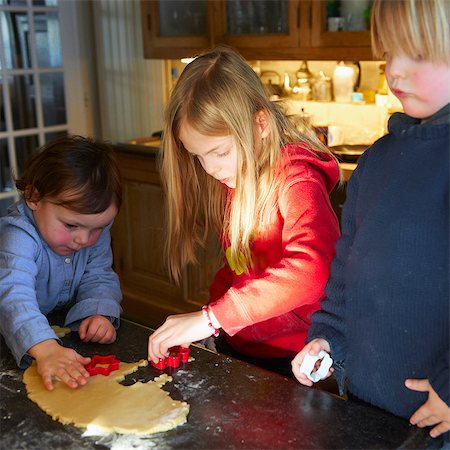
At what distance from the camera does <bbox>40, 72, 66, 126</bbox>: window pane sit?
3.55m

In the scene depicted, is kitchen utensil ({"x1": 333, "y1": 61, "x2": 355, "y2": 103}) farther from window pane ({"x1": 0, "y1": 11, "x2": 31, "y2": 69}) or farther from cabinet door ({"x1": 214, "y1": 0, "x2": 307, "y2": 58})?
window pane ({"x1": 0, "y1": 11, "x2": 31, "y2": 69})

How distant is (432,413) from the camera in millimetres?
880

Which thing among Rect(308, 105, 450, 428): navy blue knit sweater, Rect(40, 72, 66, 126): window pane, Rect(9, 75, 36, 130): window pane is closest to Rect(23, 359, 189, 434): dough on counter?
Rect(308, 105, 450, 428): navy blue knit sweater

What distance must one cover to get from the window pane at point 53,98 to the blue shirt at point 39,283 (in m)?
2.24

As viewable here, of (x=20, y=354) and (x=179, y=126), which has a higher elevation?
(x=179, y=126)

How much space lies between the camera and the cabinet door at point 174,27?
10.2 feet

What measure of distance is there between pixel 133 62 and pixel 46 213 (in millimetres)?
2244

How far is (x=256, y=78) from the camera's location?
4.28 feet

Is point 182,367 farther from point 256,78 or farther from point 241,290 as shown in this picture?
point 256,78

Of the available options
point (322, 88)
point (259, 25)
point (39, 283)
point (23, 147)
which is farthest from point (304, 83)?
point (39, 283)

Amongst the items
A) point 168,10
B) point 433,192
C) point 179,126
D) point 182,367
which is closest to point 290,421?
point 182,367

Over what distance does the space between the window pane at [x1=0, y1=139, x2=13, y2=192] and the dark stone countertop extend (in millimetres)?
2503

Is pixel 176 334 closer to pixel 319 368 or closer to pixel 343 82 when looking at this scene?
pixel 319 368

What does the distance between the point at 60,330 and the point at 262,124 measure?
0.58 m
